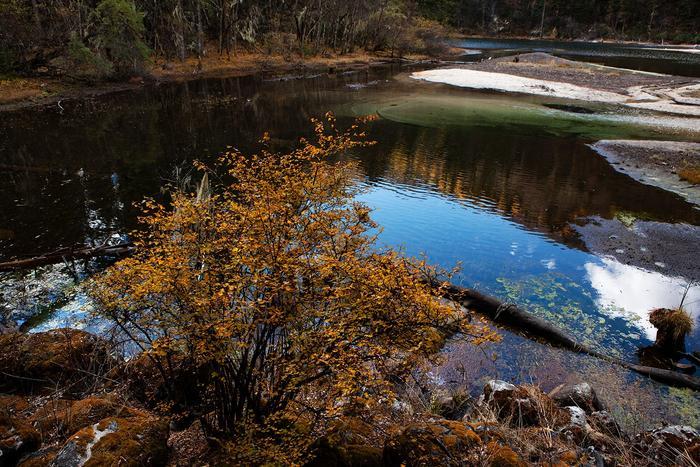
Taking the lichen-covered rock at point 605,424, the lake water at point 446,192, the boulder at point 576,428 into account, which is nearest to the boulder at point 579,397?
the lichen-covered rock at point 605,424

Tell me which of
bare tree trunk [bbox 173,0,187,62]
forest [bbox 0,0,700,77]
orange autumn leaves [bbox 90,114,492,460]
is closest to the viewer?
orange autumn leaves [bbox 90,114,492,460]

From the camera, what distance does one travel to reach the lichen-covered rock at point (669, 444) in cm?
643

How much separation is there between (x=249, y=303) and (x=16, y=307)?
31.0ft

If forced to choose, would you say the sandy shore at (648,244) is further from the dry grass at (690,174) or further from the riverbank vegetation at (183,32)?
the riverbank vegetation at (183,32)

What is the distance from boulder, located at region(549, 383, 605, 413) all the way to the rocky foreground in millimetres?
19

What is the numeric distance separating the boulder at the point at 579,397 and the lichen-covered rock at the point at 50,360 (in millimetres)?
8337

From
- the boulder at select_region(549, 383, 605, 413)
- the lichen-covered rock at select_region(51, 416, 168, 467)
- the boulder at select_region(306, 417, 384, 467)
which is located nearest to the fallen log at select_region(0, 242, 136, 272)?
the lichen-covered rock at select_region(51, 416, 168, 467)

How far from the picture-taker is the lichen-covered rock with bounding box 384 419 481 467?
17.4 ft

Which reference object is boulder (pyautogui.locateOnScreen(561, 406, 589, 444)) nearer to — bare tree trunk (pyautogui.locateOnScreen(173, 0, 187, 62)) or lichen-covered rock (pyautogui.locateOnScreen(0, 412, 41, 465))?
lichen-covered rock (pyautogui.locateOnScreen(0, 412, 41, 465))

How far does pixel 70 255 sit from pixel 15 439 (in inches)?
349

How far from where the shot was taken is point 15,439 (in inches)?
214

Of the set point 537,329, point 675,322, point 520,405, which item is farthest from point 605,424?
point 675,322

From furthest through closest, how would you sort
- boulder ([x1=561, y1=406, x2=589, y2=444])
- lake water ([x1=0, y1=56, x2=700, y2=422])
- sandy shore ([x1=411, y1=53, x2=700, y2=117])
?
sandy shore ([x1=411, y1=53, x2=700, y2=117]) → lake water ([x1=0, y1=56, x2=700, y2=422]) → boulder ([x1=561, y1=406, x2=589, y2=444])

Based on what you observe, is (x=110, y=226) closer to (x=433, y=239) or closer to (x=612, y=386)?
(x=433, y=239)
